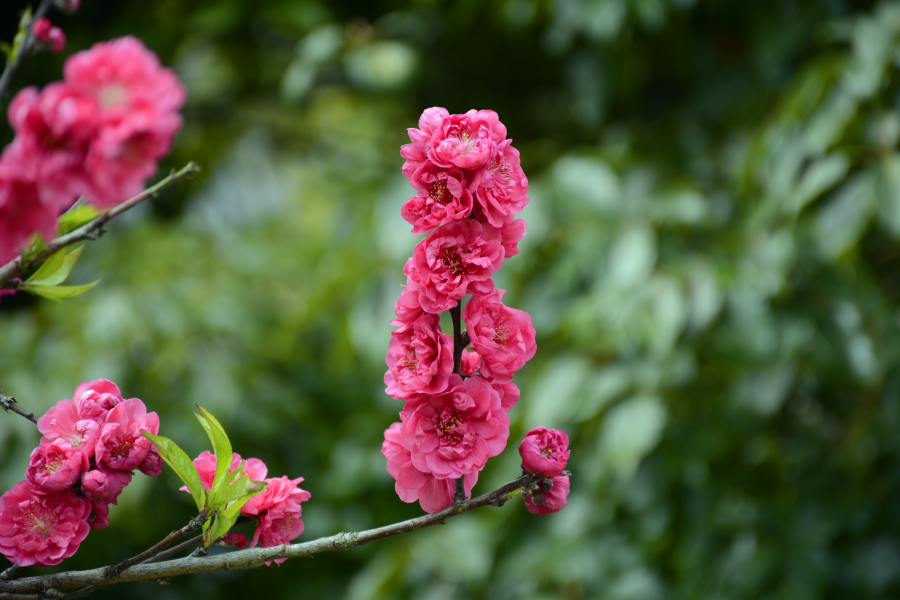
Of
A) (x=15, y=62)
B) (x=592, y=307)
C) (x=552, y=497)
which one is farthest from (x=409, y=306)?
(x=592, y=307)

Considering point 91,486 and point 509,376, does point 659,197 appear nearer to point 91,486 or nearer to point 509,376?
point 509,376

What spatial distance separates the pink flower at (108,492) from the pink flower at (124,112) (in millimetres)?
161

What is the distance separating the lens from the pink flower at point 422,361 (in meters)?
0.38

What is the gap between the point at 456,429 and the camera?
39 cm

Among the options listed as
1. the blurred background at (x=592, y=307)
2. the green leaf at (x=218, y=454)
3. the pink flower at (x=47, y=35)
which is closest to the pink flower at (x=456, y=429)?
the green leaf at (x=218, y=454)

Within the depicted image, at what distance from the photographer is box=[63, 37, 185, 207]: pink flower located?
30 cm

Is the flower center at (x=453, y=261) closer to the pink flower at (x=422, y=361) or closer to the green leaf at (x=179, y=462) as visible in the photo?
the pink flower at (x=422, y=361)

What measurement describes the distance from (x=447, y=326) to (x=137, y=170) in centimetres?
98

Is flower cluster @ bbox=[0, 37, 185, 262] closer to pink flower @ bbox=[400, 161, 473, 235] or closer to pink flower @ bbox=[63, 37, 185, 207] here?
pink flower @ bbox=[63, 37, 185, 207]

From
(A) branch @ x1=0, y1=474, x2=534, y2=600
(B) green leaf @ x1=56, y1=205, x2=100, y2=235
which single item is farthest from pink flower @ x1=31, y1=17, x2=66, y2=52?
(A) branch @ x1=0, y1=474, x2=534, y2=600

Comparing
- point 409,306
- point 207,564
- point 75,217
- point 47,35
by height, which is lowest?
point 207,564

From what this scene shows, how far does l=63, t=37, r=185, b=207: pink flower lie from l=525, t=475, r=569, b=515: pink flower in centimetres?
27

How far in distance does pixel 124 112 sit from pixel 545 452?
0.89 feet

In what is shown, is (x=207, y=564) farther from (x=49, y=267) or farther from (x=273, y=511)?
(x=49, y=267)
